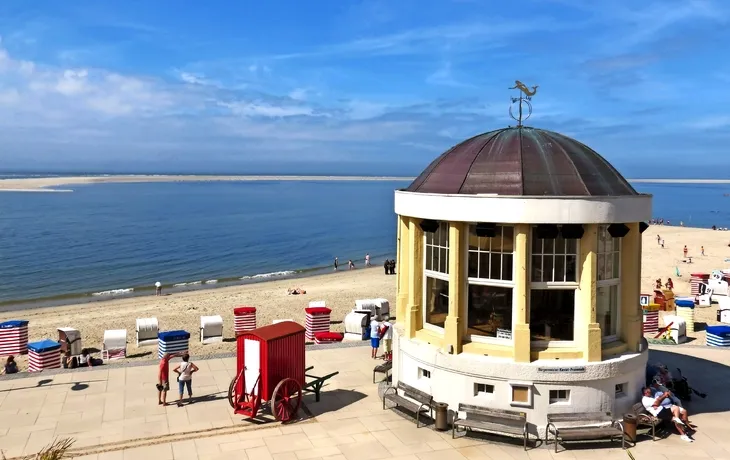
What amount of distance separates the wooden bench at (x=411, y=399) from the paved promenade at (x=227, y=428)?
0.36 m

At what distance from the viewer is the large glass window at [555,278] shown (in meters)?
13.2

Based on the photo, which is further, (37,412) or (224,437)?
(37,412)

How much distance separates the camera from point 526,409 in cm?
1293

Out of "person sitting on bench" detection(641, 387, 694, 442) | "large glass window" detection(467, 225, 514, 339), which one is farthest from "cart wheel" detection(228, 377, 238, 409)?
"person sitting on bench" detection(641, 387, 694, 442)

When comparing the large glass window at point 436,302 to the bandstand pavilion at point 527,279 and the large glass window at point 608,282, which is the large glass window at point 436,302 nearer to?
the bandstand pavilion at point 527,279

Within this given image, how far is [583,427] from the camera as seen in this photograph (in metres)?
12.8

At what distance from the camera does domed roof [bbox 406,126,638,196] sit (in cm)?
1340

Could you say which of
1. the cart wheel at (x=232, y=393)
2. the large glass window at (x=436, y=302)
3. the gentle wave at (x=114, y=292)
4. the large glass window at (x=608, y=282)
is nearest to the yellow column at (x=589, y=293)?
the large glass window at (x=608, y=282)

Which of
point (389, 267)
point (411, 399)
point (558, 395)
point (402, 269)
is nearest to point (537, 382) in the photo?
point (558, 395)

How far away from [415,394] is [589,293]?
180 inches

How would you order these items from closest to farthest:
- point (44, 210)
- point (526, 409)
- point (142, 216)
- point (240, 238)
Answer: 1. point (526, 409)
2. point (240, 238)
3. point (142, 216)
4. point (44, 210)

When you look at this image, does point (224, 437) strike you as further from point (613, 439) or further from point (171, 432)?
point (613, 439)

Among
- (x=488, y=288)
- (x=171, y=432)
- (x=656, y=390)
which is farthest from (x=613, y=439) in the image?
(x=171, y=432)

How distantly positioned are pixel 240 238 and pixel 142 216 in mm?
34570
